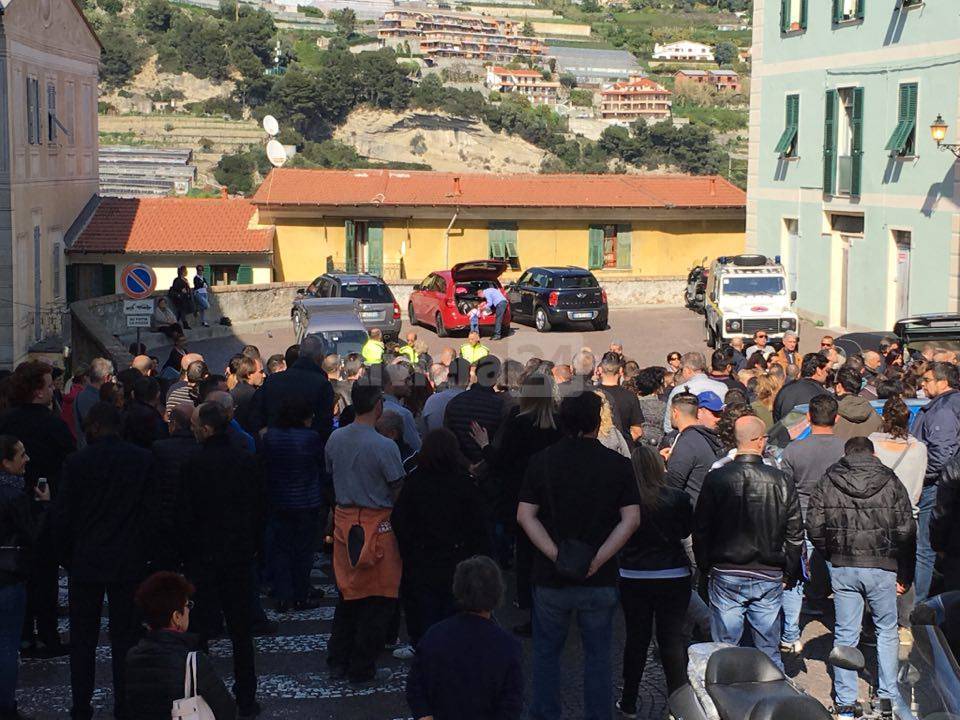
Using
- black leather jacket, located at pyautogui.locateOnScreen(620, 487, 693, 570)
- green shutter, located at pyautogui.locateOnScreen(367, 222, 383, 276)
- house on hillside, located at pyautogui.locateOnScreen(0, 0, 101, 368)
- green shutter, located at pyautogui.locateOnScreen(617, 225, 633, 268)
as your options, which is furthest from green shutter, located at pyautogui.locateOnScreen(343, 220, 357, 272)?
black leather jacket, located at pyautogui.locateOnScreen(620, 487, 693, 570)

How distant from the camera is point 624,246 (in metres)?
40.6

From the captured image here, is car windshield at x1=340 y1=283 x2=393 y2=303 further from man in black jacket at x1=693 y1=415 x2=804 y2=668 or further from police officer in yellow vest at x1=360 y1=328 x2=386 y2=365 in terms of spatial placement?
man in black jacket at x1=693 y1=415 x2=804 y2=668

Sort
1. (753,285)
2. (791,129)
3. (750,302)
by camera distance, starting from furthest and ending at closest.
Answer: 1. (791,129)
2. (753,285)
3. (750,302)

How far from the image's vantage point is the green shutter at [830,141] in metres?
31.8

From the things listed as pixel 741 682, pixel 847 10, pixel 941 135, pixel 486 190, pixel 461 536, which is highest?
pixel 847 10

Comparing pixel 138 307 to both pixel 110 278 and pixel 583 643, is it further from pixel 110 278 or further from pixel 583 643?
pixel 110 278

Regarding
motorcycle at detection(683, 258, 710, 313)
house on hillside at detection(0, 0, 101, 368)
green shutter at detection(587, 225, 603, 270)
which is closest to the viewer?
house on hillside at detection(0, 0, 101, 368)

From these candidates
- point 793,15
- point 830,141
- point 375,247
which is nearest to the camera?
point 830,141

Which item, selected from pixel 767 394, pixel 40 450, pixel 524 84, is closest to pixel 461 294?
pixel 767 394

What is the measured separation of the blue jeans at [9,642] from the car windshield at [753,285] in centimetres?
2200

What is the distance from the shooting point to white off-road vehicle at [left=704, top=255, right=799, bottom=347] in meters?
Answer: 27.5

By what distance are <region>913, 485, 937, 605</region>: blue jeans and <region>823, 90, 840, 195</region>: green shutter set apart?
76.3ft

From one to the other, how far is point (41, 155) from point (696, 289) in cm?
1758

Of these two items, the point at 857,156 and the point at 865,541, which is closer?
the point at 865,541
